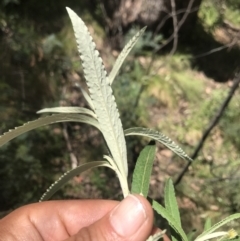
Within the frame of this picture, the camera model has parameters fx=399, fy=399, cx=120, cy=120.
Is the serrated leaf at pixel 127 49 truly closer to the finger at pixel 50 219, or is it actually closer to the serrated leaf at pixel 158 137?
the serrated leaf at pixel 158 137

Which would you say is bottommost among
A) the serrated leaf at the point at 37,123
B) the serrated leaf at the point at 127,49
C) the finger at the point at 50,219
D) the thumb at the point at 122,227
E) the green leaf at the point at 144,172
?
the finger at the point at 50,219

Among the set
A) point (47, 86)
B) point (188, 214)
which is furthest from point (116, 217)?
point (47, 86)

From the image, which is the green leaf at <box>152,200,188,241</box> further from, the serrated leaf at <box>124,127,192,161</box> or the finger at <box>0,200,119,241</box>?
the finger at <box>0,200,119,241</box>

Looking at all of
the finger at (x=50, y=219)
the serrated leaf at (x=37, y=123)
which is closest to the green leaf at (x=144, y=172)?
the serrated leaf at (x=37, y=123)

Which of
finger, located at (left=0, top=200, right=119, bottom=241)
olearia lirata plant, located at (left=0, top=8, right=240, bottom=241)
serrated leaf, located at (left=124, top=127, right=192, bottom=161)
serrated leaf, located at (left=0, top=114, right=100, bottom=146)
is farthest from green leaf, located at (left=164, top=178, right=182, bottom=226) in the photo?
finger, located at (left=0, top=200, right=119, bottom=241)

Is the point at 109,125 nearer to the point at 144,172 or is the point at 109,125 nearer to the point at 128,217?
the point at 144,172

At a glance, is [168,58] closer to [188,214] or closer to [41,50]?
[41,50]
